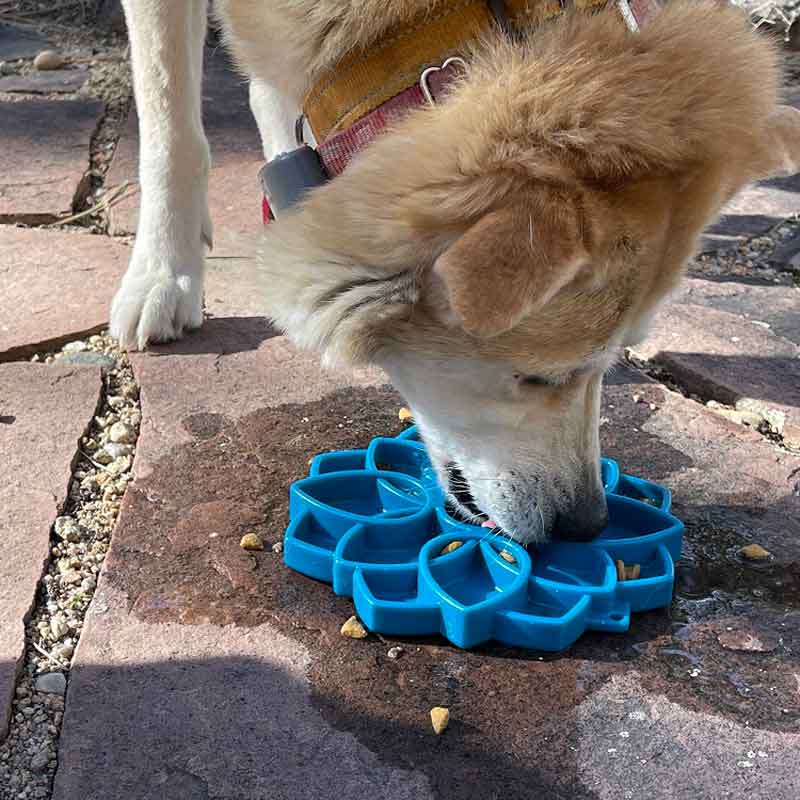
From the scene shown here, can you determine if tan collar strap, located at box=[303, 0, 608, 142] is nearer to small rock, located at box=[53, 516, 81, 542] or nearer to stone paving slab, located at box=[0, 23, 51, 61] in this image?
small rock, located at box=[53, 516, 81, 542]

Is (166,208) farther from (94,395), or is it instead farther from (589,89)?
(589,89)

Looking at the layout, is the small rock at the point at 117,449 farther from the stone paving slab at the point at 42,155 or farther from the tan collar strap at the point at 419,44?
the stone paving slab at the point at 42,155

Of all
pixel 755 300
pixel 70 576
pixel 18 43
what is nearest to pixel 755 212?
pixel 755 300

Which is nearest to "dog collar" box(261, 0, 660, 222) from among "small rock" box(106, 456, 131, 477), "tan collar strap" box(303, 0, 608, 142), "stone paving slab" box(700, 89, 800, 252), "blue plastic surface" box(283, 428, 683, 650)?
"tan collar strap" box(303, 0, 608, 142)

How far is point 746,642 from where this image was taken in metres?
1.94

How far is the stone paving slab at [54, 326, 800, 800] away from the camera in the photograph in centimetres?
163

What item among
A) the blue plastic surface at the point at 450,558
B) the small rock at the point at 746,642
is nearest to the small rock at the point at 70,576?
the blue plastic surface at the point at 450,558

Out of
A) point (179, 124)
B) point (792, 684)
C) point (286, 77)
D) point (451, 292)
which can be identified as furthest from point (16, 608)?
point (179, 124)

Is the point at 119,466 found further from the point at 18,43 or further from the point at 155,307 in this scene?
the point at 18,43

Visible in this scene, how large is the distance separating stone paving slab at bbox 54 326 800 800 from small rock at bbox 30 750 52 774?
0.08ft

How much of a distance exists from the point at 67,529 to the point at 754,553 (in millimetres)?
1212

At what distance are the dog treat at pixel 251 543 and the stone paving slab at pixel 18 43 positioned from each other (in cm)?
346

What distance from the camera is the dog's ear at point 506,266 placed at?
1.62 metres

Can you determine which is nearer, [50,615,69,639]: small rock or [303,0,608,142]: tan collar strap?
[50,615,69,639]: small rock
